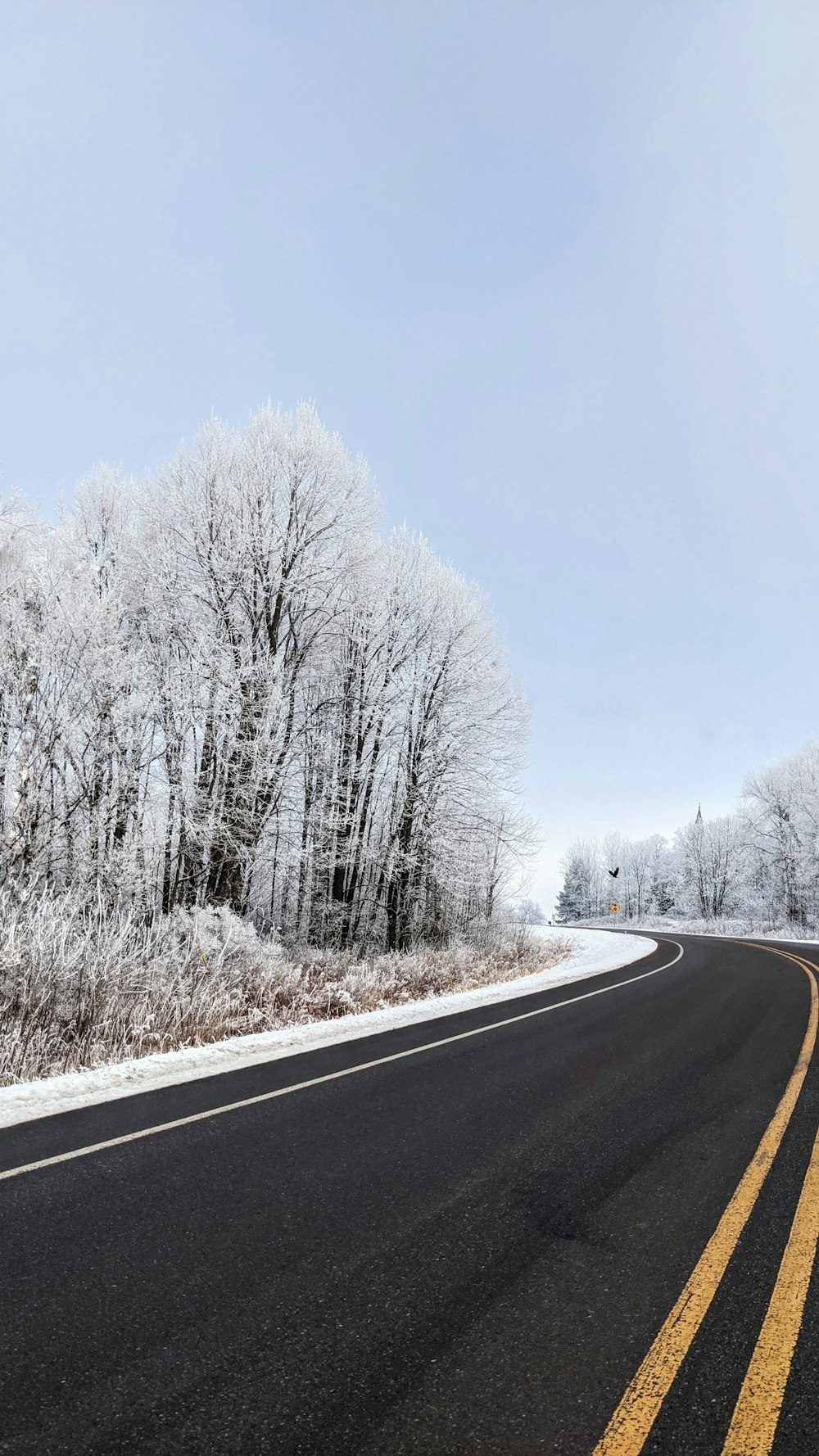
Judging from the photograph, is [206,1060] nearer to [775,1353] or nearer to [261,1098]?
[261,1098]

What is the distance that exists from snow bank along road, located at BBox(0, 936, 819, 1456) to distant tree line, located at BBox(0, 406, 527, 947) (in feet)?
24.6

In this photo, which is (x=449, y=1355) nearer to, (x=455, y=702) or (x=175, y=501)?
(x=175, y=501)

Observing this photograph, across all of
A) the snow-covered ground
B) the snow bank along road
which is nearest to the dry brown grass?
the snow-covered ground

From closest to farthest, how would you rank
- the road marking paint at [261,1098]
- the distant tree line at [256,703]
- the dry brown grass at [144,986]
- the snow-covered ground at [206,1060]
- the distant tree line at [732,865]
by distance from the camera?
the road marking paint at [261,1098], the snow-covered ground at [206,1060], the dry brown grass at [144,986], the distant tree line at [256,703], the distant tree line at [732,865]

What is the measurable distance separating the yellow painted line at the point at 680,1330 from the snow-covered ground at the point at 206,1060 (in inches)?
183

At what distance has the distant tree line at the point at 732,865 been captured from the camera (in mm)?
45969

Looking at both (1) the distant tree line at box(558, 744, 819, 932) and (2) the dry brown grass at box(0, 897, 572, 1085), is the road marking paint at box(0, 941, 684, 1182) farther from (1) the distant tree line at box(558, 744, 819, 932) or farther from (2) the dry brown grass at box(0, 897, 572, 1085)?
(1) the distant tree line at box(558, 744, 819, 932)

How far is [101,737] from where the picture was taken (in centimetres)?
1263

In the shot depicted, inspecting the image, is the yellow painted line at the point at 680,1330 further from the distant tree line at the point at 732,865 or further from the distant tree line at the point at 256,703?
the distant tree line at the point at 732,865

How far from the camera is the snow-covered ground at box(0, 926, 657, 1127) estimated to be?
562 cm

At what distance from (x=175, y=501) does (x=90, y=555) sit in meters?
2.54

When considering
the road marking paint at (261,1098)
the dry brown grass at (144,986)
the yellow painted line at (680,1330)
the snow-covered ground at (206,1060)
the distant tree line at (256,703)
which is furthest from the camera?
the distant tree line at (256,703)

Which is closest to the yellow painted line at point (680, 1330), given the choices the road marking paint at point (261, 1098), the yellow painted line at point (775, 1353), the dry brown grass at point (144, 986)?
the yellow painted line at point (775, 1353)

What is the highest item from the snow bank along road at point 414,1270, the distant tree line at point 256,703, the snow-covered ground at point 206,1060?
the distant tree line at point 256,703
